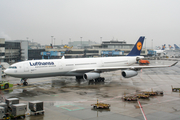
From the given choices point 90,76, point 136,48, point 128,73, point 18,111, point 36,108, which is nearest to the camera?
point 18,111

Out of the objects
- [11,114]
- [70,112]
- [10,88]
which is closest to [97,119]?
[70,112]

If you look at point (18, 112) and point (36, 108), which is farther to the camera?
point (36, 108)

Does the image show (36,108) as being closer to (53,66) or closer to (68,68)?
(53,66)

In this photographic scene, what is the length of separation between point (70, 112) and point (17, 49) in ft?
218

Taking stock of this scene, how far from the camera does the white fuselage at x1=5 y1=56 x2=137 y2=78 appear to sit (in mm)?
30141

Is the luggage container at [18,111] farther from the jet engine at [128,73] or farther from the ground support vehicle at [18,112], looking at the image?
the jet engine at [128,73]

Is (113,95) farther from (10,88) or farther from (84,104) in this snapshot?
(10,88)

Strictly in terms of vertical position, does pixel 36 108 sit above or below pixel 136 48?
below

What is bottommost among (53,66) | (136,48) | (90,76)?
(90,76)

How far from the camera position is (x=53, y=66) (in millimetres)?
33250

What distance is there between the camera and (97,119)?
52.6 feet

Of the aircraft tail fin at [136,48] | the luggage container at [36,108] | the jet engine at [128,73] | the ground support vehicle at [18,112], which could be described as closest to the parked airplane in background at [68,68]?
the jet engine at [128,73]

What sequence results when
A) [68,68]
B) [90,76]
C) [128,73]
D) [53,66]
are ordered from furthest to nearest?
[68,68] → [128,73] → [53,66] → [90,76]

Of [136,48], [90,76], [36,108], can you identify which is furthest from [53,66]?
[136,48]
